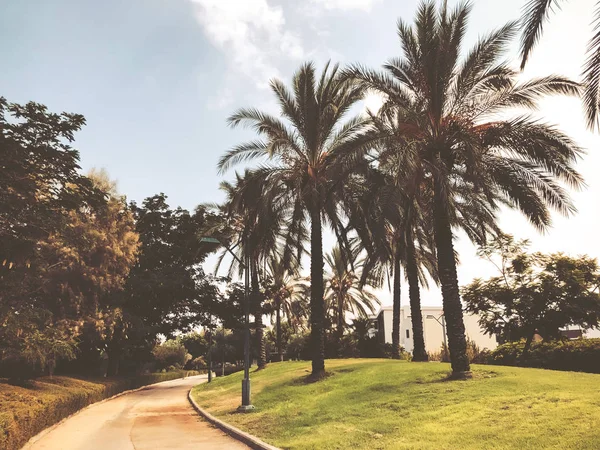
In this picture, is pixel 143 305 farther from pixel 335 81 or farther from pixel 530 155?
pixel 530 155

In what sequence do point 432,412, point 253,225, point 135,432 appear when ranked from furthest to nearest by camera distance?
point 253,225 < point 135,432 < point 432,412

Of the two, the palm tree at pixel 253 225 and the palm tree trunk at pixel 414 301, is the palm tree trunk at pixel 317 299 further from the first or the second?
the palm tree trunk at pixel 414 301

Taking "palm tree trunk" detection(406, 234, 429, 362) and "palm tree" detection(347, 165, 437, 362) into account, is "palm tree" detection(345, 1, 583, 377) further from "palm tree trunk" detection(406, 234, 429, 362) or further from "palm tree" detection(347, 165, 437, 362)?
"palm tree trunk" detection(406, 234, 429, 362)

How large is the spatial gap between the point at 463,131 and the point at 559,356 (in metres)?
12.0

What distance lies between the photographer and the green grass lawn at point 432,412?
340 inches

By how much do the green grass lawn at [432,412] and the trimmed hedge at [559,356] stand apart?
6.11 metres

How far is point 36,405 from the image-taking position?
14.9m

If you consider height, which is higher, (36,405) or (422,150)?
(422,150)

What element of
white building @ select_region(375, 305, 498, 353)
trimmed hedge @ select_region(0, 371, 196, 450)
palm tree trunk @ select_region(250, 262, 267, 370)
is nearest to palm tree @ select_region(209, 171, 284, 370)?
palm tree trunk @ select_region(250, 262, 267, 370)

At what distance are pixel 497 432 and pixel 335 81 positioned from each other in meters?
17.2

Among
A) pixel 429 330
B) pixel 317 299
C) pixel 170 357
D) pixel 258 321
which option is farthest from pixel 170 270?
pixel 170 357

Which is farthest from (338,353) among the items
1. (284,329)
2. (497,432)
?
(284,329)

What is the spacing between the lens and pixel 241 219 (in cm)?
3634

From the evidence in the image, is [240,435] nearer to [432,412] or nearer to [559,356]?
[432,412]
